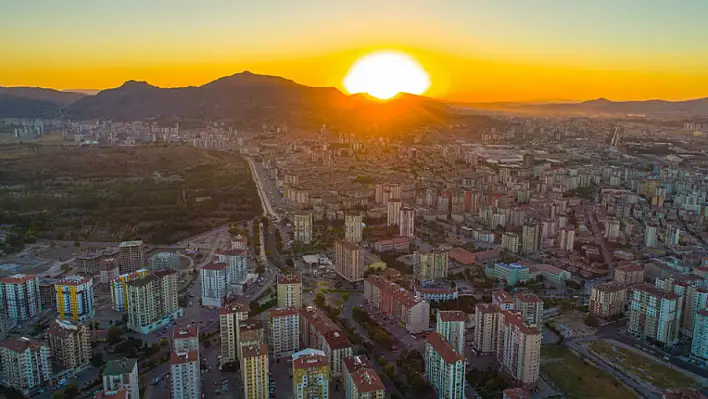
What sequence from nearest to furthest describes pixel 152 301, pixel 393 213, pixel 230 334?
pixel 230 334 < pixel 152 301 < pixel 393 213

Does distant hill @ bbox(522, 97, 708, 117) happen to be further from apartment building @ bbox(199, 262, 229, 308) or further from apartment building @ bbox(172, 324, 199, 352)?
apartment building @ bbox(172, 324, 199, 352)

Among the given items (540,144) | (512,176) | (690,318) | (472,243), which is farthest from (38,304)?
(540,144)

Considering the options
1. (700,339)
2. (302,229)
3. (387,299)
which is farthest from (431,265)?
(700,339)

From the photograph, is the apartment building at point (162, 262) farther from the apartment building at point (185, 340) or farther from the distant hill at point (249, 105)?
the distant hill at point (249, 105)

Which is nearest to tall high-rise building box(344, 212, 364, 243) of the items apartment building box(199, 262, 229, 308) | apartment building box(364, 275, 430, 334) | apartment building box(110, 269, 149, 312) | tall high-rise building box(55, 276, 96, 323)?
apartment building box(364, 275, 430, 334)

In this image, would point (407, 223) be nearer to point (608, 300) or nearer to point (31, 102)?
point (608, 300)

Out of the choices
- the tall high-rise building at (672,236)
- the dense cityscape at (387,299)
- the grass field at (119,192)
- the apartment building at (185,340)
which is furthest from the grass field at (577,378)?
the grass field at (119,192)
